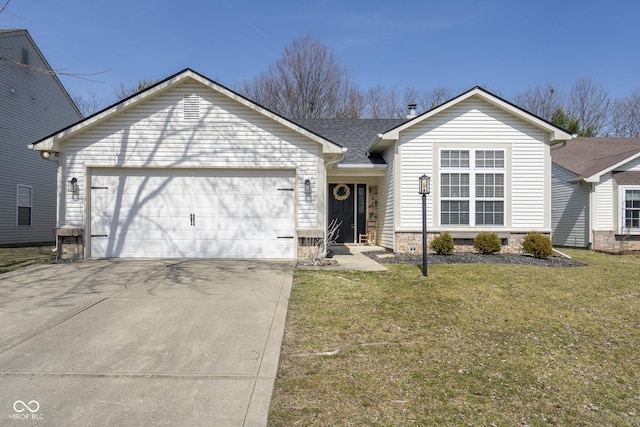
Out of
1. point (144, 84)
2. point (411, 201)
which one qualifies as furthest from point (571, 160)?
point (144, 84)

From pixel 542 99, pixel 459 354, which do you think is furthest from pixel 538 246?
pixel 542 99

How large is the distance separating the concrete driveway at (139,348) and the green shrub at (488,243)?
6263mm

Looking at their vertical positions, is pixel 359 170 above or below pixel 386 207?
above

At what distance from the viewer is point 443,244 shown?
35.3 feet

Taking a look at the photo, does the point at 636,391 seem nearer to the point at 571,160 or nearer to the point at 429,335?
the point at 429,335

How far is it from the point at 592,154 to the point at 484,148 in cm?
928

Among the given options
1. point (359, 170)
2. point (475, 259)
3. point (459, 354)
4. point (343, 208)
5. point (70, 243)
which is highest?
point (359, 170)

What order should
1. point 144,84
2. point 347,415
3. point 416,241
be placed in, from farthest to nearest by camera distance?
point 144,84
point 416,241
point 347,415

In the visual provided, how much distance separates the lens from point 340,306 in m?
5.71

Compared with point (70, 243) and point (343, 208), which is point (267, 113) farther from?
point (343, 208)

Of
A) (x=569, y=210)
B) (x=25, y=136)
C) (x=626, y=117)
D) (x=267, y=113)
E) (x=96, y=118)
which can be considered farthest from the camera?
(x=626, y=117)

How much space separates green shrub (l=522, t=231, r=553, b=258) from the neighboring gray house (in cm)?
1771

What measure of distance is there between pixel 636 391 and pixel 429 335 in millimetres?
1951

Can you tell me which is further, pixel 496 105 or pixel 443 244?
pixel 496 105
